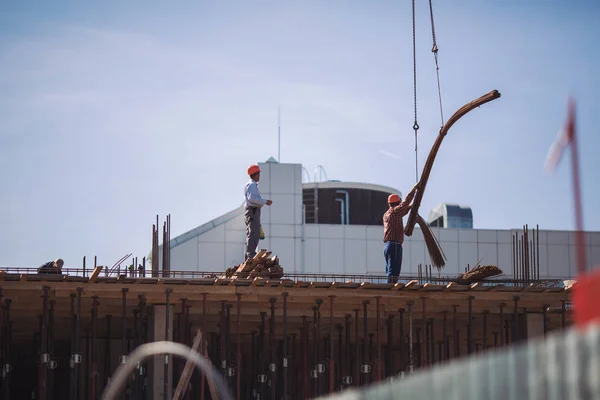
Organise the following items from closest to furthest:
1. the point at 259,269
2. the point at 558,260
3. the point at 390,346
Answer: the point at 259,269
the point at 390,346
the point at 558,260

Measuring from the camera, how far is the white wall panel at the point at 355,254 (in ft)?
191

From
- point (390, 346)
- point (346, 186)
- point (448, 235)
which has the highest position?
point (346, 186)

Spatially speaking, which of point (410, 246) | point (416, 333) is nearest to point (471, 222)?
point (410, 246)

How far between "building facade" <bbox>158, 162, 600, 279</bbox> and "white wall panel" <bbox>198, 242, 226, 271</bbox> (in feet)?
0.16

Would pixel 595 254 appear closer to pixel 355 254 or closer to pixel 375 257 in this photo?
pixel 375 257

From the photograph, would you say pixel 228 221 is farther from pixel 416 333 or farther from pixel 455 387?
pixel 455 387

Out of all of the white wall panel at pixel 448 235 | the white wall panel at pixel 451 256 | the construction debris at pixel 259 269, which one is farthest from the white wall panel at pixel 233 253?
the construction debris at pixel 259 269

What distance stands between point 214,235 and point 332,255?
621 cm

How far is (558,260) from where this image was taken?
60.5 m

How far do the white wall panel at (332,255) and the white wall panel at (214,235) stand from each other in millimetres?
5252

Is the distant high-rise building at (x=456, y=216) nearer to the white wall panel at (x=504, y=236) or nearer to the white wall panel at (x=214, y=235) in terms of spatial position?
the white wall panel at (x=504, y=236)

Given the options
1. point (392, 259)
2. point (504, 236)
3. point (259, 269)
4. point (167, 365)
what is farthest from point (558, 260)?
point (167, 365)

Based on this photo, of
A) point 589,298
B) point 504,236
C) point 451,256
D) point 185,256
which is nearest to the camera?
point 589,298

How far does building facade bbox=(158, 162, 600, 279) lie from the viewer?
56.9 meters
